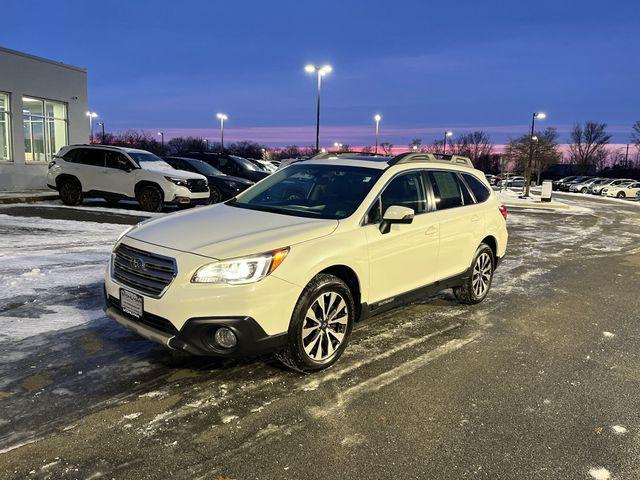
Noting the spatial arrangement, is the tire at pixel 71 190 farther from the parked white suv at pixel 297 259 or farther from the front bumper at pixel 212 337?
the front bumper at pixel 212 337

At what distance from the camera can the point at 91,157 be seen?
1542cm

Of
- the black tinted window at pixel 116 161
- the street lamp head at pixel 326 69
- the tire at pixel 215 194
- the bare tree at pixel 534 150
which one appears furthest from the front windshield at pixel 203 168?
the bare tree at pixel 534 150

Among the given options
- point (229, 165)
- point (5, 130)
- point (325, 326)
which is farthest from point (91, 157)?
point (325, 326)

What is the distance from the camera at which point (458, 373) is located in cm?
447

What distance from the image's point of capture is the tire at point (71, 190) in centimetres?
1561

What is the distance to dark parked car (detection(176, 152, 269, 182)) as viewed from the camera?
19688 millimetres

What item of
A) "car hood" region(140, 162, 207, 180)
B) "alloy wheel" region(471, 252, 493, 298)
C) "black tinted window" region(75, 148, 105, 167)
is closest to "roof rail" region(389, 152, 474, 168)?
"alloy wheel" region(471, 252, 493, 298)

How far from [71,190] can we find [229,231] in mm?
13301

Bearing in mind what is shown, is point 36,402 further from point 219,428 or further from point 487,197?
point 487,197

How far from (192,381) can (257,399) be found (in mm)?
590

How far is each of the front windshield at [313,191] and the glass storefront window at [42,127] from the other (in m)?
18.7

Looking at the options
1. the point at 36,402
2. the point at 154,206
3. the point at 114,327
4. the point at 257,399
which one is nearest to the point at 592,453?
the point at 257,399

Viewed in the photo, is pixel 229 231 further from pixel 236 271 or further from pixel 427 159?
pixel 427 159

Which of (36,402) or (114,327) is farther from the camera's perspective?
(114,327)
